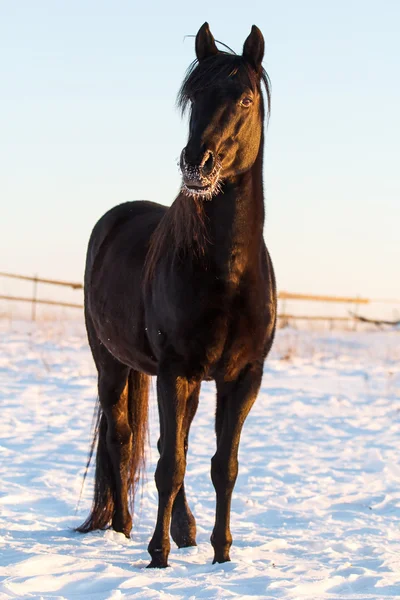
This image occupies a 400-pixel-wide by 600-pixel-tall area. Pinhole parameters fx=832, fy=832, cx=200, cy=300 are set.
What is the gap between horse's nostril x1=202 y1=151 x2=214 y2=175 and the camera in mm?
3786

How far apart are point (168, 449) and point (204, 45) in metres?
2.16

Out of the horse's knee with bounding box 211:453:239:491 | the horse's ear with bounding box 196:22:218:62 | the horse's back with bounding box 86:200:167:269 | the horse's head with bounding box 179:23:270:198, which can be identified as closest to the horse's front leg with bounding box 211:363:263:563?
the horse's knee with bounding box 211:453:239:491

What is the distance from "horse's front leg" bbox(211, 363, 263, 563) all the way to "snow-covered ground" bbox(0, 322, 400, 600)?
0.19 meters

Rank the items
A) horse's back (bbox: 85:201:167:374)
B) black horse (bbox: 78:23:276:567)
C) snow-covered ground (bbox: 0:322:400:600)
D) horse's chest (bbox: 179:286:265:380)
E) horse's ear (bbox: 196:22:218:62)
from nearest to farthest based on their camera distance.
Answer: snow-covered ground (bbox: 0:322:400:600), black horse (bbox: 78:23:276:567), horse's chest (bbox: 179:286:265:380), horse's ear (bbox: 196:22:218:62), horse's back (bbox: 85:201:167:374)

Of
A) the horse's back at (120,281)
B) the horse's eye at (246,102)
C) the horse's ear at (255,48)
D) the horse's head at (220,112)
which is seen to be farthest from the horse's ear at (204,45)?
the horse's back at (120,281)

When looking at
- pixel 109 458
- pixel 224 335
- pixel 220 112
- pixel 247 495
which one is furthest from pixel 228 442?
pixel 247 495

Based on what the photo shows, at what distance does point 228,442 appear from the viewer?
452 cm

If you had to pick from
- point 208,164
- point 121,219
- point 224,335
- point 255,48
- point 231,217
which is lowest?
point 224,335

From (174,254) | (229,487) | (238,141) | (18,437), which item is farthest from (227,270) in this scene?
(18,437)

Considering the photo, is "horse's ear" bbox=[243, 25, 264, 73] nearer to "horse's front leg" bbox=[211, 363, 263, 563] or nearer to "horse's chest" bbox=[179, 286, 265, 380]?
"horse's chest" bbox=[179, 286, 265, 380]

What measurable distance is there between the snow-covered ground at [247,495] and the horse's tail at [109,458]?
0.69 ft

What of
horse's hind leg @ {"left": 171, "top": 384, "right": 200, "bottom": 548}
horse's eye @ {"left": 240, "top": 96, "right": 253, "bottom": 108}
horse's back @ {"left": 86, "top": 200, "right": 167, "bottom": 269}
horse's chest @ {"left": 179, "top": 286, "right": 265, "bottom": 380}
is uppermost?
horse's eye @ {"left": 240, "top": 96, "right": 253, "bottom": 108}

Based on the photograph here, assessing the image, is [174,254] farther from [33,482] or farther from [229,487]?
[33,482]

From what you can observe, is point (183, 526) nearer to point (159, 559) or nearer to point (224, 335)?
point (159, 559)
